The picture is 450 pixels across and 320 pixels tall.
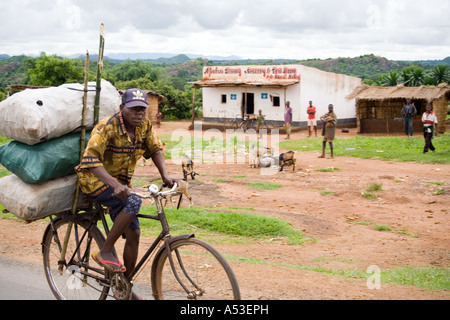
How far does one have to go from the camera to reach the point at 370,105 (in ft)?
91.9

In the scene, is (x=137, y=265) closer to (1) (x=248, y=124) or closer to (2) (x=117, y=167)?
(2) (x=117, y=167)

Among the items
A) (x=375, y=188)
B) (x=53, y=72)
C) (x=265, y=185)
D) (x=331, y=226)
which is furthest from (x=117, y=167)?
(x=53, y=72)

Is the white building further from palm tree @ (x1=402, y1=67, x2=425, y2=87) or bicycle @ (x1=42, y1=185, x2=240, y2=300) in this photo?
bicycle @ (x1=42, y1=185, x2=240, y2=300)

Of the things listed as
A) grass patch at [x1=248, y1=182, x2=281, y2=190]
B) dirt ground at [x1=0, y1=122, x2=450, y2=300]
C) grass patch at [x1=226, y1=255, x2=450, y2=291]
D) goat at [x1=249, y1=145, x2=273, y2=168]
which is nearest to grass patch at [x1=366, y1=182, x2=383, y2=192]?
dirt ground at [x1=0, y1=122, x2=450, y2=300]

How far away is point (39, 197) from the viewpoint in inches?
147

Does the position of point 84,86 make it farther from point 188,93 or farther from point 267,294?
point 188,93

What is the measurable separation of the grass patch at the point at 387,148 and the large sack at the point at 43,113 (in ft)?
44.2

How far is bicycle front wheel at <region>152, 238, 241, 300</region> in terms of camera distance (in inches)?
125

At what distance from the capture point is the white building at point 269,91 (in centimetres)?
2709

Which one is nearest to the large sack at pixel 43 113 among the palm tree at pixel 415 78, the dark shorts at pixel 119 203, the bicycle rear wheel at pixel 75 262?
the dark shorts at pixel 119 203

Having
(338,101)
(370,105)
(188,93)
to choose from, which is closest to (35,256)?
(370,105)

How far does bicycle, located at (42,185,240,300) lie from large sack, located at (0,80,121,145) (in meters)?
0.70
